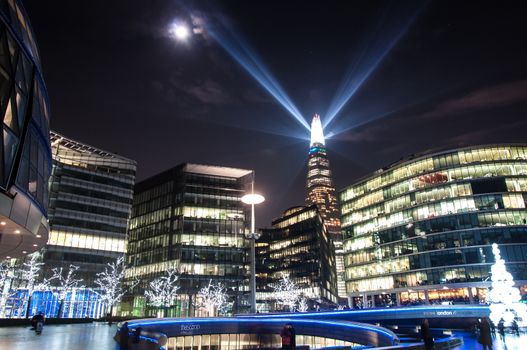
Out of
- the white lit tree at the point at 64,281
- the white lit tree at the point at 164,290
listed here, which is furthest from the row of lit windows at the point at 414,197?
the white lit tree at the point at 64,281

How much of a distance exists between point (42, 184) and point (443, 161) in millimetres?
85692

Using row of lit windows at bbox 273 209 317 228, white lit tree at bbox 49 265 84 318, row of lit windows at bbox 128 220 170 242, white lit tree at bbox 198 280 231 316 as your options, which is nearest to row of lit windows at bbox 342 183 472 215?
row of lit windows at bbox 273 209 317 228

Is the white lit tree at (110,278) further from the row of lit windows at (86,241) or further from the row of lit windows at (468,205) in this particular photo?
the row of lit windows at (468,205)

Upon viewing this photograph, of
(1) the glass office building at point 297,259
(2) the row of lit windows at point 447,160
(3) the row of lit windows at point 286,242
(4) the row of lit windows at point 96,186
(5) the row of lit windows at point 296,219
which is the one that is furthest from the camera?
(5) the row of lit windows at point 296,219

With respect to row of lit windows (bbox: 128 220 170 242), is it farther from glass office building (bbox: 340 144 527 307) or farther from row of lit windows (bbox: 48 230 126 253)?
glass office building (bbox: 340 144 527 307)

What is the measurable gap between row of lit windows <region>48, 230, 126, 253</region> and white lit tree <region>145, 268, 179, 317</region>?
35.2 feet

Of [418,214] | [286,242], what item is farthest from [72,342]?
[286,242]

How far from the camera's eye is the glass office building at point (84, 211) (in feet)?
253

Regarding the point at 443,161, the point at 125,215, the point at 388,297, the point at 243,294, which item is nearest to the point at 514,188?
the point at 443,161

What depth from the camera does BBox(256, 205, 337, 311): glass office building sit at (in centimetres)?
12838

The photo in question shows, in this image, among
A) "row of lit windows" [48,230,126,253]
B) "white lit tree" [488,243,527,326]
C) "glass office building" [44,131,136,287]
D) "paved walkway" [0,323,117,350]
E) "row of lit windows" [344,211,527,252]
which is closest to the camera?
"paved walkway" [0,323,117,350]

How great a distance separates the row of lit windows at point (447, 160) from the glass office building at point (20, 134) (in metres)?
85.0

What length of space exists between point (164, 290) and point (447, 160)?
70.2 metres

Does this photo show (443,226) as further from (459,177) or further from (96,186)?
(96,186)
